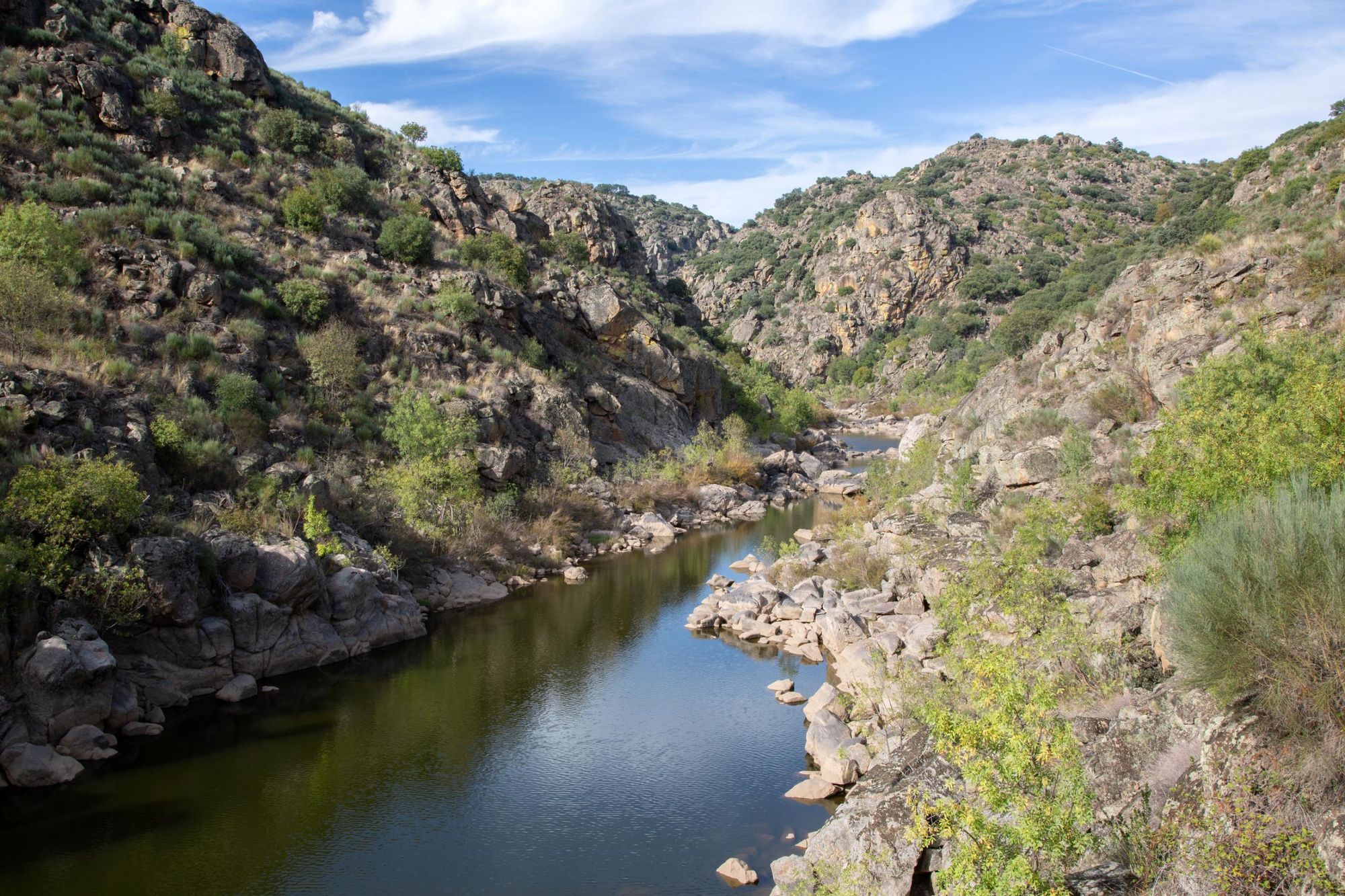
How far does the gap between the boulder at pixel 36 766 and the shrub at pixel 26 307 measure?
14675mm

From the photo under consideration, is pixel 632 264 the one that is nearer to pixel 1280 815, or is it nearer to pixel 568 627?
pixel 568 627

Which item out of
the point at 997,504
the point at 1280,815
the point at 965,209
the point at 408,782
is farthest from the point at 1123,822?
the point at 965,209

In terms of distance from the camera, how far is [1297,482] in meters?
11.1

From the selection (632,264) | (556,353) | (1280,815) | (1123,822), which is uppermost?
(632,264)

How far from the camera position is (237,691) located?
2197 cm

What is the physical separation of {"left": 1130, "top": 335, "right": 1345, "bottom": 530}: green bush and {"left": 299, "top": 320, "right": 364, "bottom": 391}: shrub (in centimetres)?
3250

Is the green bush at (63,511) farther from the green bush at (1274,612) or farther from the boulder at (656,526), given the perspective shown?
the boulder at (656,526)

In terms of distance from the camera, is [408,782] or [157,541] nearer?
[408,782]

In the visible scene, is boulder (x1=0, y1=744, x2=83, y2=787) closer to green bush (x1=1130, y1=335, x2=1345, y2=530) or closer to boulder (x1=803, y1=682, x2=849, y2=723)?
boulder (x1=803, y1=682, x2=849, y2=723)

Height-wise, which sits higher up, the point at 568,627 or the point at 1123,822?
the point at 1123,822

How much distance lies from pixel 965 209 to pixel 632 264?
223 feet

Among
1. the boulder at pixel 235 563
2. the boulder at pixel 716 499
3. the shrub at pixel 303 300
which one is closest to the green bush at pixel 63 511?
the boulder at pixel 235 563

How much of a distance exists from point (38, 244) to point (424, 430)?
15.2 m

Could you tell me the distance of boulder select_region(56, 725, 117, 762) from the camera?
59.3 ft
